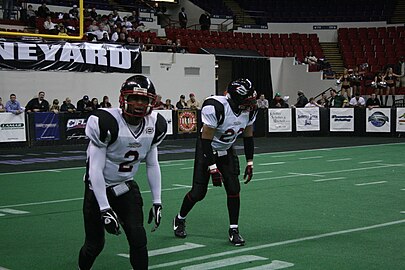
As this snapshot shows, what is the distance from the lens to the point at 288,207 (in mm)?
9484

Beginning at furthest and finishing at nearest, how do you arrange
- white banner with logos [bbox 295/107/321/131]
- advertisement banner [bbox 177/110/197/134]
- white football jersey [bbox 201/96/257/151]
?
white banner with logos [bbox 295/107/321/131] → advertisement banner [bbox 177/110/197/134] → white football jersey [bbox 201/96/257/151]

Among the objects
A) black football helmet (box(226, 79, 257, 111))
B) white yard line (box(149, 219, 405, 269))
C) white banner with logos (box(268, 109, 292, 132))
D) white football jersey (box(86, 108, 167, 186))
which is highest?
black football helmet (box(226, 79, 257, 111))

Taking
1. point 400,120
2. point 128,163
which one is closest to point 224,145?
point 128,163

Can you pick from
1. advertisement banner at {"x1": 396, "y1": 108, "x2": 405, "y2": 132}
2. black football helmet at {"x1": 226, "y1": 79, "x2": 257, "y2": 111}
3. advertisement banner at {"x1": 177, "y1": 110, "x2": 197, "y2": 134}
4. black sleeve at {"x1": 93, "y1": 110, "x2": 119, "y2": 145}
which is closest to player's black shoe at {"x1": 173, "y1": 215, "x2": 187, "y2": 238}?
black football helmet at {"x1": 226, "y1": 79, "x2": 257, "y2": 111}

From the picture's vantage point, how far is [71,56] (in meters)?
22.2

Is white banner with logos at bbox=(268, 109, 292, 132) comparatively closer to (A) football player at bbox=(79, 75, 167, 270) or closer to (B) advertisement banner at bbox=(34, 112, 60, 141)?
(B) advertisement banner at bbox=(34, 112, 60, 141)

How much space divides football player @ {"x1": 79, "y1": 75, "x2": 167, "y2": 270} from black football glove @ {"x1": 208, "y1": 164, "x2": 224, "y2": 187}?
186cm

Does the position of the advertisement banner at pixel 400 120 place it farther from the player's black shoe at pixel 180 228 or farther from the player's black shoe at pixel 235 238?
Answer: the player's black shoe at pixel 235 238

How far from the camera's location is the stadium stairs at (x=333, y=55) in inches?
1337

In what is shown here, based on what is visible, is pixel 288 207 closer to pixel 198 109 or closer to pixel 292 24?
pixel 198 109

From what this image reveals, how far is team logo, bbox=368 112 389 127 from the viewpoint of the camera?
23.7 m

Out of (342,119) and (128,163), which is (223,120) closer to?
(128,163)

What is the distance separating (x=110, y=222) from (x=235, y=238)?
2577 mm

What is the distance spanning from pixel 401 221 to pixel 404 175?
4875mm
